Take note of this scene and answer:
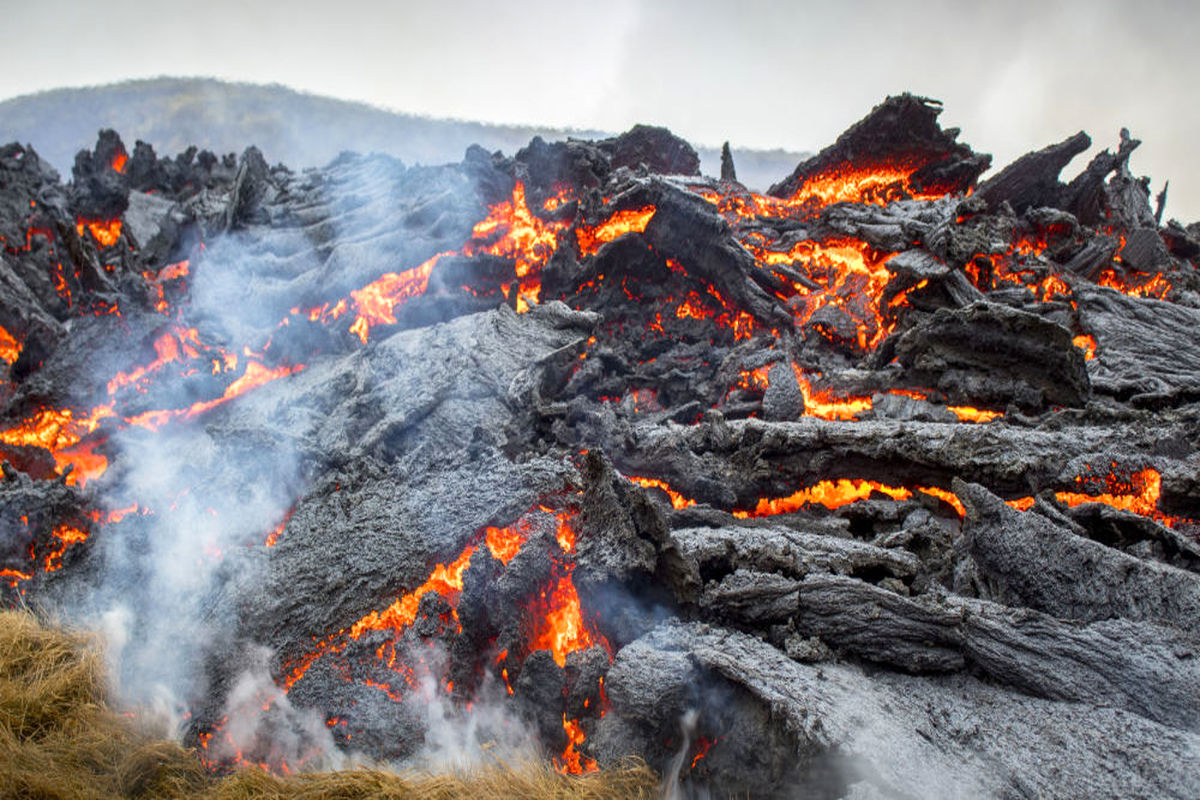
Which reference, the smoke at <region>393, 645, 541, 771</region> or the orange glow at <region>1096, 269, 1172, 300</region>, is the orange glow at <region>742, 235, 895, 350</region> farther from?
the smoke at <region>393, 645, 541, 771</region>

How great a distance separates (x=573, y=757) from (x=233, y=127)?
3223 cm

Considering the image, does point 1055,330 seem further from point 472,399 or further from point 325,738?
point 325,738

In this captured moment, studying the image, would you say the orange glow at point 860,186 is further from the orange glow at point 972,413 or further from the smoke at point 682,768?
the smoke at point 682,768

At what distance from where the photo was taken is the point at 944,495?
562cm

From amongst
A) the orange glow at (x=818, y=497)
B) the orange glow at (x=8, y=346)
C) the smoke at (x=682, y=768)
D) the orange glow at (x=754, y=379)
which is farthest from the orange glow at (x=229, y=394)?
the smoke at (x=682, y=768)

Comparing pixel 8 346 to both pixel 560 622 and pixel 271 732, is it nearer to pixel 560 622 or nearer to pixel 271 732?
pixel 271 732

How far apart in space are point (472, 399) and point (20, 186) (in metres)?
11.7

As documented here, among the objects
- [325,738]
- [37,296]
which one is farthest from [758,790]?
[37,296]

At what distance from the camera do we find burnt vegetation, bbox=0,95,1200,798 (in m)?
3.62

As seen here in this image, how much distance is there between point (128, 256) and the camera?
36.3 ft

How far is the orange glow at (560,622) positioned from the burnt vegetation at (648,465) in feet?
0.10

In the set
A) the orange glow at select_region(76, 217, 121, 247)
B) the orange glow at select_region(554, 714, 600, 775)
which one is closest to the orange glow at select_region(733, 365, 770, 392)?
the orange glow at select_region(554, 714, 600, 775)

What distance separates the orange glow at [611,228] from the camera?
10438 mm

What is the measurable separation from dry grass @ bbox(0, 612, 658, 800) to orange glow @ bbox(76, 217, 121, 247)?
12.4 metres
